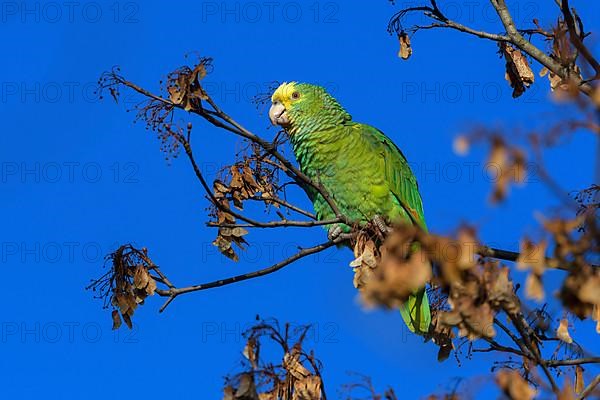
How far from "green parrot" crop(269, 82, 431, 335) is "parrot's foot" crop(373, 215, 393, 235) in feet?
0.41

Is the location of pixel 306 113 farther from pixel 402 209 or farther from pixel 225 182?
pixel 225 182

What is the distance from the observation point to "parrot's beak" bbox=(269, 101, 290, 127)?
25.1 ft

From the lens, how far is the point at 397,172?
285 inches

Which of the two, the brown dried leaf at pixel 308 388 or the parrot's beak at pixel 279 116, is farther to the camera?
the parrot's beak at pixel 279 116

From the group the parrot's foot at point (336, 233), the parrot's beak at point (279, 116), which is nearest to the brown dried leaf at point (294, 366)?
the parrot's foot at point (336, 233)

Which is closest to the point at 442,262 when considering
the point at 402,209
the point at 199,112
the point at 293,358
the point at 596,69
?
the point at 596,69

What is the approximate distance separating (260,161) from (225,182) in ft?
0.84

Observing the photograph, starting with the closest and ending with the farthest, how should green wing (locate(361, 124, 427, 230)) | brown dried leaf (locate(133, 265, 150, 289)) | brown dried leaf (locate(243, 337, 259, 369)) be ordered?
brown dried leaf (locate(243, 337, 259, 369)), brown dried leaf (locate(133, 265, 150, 289)), green wing (locate(361, 124, 427, 230))

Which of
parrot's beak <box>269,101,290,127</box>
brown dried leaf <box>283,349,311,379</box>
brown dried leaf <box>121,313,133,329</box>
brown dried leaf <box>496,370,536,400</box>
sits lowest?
brown dried leaf <box>496,370,536,400</box>

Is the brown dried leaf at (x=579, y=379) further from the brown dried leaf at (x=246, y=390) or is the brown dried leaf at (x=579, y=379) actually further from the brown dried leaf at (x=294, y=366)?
the brown dried leaf at (x=246, y=390)

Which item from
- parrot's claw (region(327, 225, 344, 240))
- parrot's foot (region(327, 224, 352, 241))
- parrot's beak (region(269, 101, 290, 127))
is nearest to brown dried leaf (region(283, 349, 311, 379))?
parrot's foot (region(327, 224, 352, 241))

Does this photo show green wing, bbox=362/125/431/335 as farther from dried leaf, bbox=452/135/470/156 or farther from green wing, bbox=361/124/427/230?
dried leaf, bbox=452/135/470/156

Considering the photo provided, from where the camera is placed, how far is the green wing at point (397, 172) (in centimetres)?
714

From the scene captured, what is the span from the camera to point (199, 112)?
4.88m
